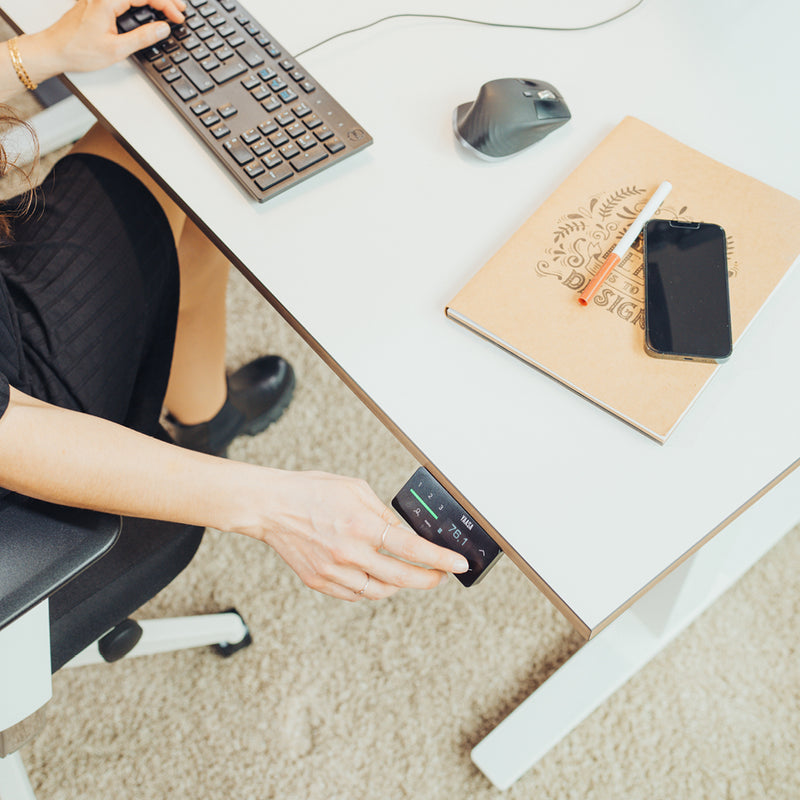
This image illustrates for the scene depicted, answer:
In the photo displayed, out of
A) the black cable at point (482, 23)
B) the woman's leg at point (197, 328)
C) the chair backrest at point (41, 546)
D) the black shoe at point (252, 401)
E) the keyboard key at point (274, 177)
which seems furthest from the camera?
the black shoe at point (252, 401)

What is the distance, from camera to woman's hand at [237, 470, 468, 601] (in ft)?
1.87

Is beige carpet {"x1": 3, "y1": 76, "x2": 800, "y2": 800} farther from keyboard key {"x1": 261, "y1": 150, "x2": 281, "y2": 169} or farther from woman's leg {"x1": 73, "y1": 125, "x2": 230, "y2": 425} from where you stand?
keyboard key {"x1": 261, "y1": 150, "x2": 281, "y2": 169}

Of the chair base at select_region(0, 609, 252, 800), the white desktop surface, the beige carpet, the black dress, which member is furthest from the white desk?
the chair base at select_region(0, 609, 252, 800)

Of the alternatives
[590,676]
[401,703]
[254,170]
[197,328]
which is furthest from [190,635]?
[254,170]

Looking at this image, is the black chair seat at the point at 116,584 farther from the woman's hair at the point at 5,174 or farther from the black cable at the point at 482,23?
the black cable at the point at 482,23

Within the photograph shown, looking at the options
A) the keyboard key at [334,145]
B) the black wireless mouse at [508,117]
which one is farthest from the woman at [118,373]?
the black wireless mouse at [508,117]

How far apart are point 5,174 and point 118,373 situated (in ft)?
0.77

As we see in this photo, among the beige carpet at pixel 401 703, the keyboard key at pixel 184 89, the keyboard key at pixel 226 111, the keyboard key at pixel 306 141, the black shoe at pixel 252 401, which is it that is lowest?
the beige carpet at pixel 401 703

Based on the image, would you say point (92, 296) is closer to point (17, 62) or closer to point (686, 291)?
point (17, 62)

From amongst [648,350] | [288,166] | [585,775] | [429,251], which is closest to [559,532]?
[648,350]

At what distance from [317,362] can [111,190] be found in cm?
59

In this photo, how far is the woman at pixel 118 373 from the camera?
1.86 feet

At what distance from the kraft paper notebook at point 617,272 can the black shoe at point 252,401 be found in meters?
0.68

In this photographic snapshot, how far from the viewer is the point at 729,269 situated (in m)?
0.57
